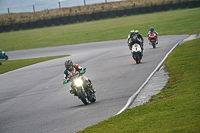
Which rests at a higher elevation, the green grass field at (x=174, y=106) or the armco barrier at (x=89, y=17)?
the green grass field at (x=174, y=106)

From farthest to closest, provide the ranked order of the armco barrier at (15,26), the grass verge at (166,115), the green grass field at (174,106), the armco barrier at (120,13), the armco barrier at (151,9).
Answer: the armco barrier at (15,26) < the armco barrier at (120,13) < the armco barrier at (151,9) < the green grass field at (174,106) < the grass verge at (166,115)

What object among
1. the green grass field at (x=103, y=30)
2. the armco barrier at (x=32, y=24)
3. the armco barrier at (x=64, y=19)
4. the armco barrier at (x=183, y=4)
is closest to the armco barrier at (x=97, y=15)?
the green grass field at (x=103, y=30)

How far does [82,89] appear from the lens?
12.0 m

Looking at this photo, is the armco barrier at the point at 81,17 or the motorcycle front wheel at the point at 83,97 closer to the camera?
the motorcycle front wheel at the point at 83,97

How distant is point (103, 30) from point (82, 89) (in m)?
38.8

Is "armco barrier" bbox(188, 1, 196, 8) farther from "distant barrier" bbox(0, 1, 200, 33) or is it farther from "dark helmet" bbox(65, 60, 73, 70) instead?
"dark helmet" bbox(65, 60, 73, 70)

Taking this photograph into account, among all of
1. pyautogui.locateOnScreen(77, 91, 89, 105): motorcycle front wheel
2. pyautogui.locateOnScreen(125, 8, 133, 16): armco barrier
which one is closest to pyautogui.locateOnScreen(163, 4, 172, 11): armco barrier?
pyautogui.locateOnScreen(125, 8, 133, 16): armco barrier

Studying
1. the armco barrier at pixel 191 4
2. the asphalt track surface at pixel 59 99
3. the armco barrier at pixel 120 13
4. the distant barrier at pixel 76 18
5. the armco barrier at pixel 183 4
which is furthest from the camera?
the armco barrier at pixel 120 13

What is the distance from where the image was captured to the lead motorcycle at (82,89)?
39.4 ft

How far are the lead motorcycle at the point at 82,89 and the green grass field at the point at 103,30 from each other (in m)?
28.6

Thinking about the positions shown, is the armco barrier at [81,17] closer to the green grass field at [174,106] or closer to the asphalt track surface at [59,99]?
the green grass field at [174,106]

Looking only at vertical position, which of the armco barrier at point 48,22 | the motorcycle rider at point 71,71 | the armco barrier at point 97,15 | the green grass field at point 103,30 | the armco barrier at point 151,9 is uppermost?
the motorcycle rider at point 71,71

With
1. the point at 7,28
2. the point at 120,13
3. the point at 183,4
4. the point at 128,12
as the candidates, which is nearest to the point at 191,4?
the point at 183,4

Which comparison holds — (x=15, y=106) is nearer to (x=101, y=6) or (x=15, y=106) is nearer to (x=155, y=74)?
(x=155, y=74)
